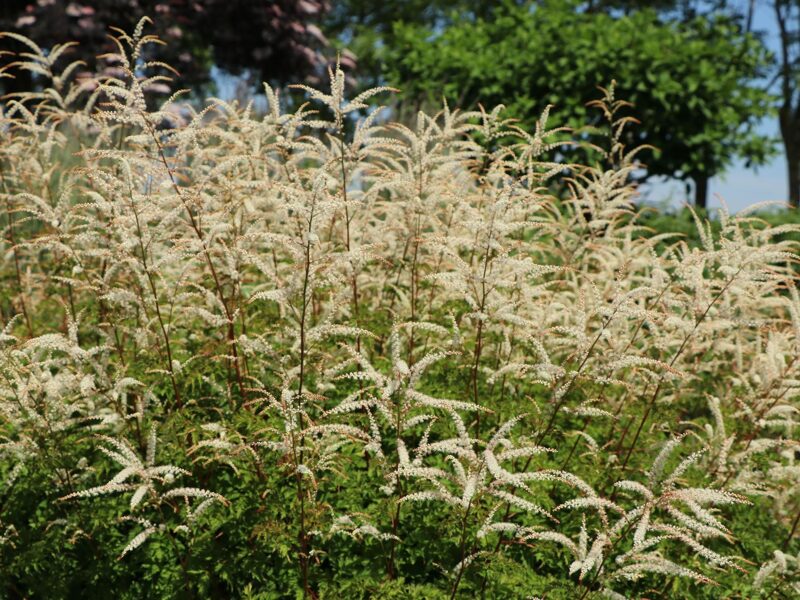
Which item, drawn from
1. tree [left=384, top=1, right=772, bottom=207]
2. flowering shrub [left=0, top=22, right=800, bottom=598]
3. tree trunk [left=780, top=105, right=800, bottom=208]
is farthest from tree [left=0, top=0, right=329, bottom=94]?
tree trunk [left=780, top=105, right=800, bottom=208]

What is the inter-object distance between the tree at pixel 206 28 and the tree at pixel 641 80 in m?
7.77

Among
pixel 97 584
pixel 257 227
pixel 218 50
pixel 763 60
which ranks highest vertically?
pixel 218 50

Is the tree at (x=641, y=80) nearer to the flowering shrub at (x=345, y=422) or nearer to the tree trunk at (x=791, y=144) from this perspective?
the flowering shrub at (x=345, y=422)

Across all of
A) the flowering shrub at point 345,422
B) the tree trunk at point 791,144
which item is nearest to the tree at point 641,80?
the flowering shrub at point 345,422

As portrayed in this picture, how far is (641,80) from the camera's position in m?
12.0

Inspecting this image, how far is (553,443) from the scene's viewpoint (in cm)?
425

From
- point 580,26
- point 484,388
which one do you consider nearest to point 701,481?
point 484,388

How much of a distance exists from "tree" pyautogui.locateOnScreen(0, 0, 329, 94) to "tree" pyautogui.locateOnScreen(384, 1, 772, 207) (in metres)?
7.77

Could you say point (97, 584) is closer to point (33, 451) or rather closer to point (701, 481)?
point (33, 451)

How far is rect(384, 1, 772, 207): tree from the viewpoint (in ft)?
39.3

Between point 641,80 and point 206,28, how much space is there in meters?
13.5

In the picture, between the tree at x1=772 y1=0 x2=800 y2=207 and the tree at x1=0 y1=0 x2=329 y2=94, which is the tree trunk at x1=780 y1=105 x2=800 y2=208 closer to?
the tree at x1=772 y1=0 x2=800 y2=207

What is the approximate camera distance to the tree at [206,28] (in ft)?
58.1

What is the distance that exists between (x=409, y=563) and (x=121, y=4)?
18242 millimetres
